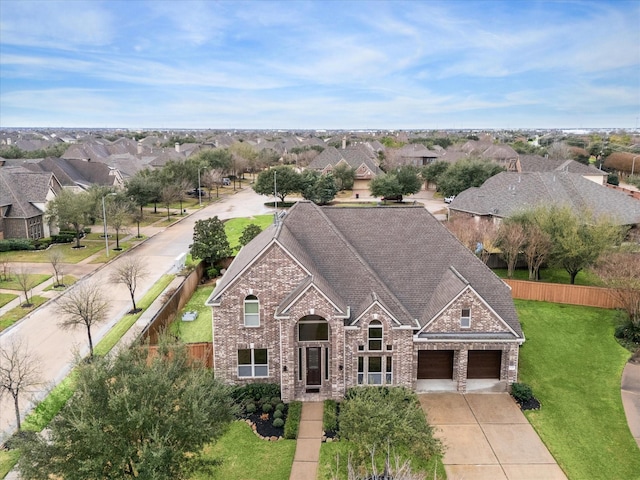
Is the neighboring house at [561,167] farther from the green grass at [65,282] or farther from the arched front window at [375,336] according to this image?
the green grass at [65,282]

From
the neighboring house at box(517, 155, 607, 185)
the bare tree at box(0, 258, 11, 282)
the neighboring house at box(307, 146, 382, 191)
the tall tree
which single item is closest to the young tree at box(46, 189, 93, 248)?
the bare tree at box(0, 258, 11, 282)

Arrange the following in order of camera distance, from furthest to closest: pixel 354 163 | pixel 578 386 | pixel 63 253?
pixel 354 163 < pixel 63 253 < pixel 578 386

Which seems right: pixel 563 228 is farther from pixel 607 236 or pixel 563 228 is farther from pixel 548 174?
pixel 548 174

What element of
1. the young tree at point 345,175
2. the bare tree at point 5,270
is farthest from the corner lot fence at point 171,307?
the young tree at point 345,175

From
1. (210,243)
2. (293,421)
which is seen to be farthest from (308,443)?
(210,243)

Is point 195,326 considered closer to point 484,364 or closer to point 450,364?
point 450,364

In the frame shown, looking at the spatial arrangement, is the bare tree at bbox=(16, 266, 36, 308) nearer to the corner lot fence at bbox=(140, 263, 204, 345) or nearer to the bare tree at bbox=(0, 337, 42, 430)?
the bare tree at bbox=(0, 337, 42, 430)

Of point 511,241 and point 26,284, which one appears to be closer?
point 26,284
